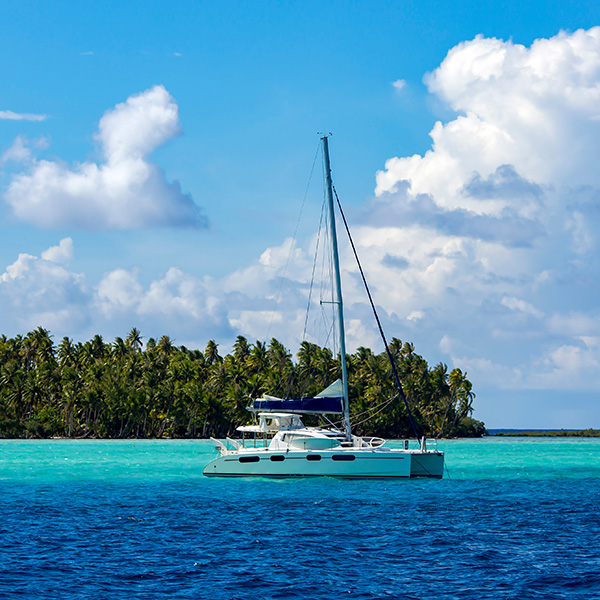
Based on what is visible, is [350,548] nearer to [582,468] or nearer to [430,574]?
[430,574]

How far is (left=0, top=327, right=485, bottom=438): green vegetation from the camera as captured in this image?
4715 inches

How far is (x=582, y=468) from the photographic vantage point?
60781 mm

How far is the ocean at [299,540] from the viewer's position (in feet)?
61.0

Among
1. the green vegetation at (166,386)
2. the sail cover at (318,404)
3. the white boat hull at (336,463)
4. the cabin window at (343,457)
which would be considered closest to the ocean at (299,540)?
the white boat hull at (336,463)

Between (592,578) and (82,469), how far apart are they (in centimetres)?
4347

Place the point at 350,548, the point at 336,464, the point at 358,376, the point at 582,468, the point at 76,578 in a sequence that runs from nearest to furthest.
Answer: the point at 76,578 → the point at 350,548 → the point at 336,464 → the point at 582,468 → the point at 358,376

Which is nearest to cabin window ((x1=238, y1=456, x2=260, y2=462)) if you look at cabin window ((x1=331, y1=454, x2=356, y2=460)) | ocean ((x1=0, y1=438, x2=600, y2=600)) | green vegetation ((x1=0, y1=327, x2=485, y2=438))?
ocean ((x1=0, y1=438, x2=600, y2=600))

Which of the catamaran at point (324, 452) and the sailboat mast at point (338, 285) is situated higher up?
the sailboat mast at point (338, 285)

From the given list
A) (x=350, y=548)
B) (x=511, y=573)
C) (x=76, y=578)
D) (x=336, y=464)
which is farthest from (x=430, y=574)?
(x=336, y=464)

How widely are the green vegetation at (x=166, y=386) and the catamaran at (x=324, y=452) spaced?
70295 mm

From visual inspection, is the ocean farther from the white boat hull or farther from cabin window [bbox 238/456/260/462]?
cabin window [bbox 238/456/260/462]

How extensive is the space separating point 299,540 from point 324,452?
50.9ft

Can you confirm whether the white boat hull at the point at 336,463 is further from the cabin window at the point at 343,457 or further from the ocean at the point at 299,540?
the ocean at the point at 299,540

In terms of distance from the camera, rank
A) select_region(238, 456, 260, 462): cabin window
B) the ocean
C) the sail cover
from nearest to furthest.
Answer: the ocean < select_region(238, 456, 260, 462): cabin window < the sail cover
